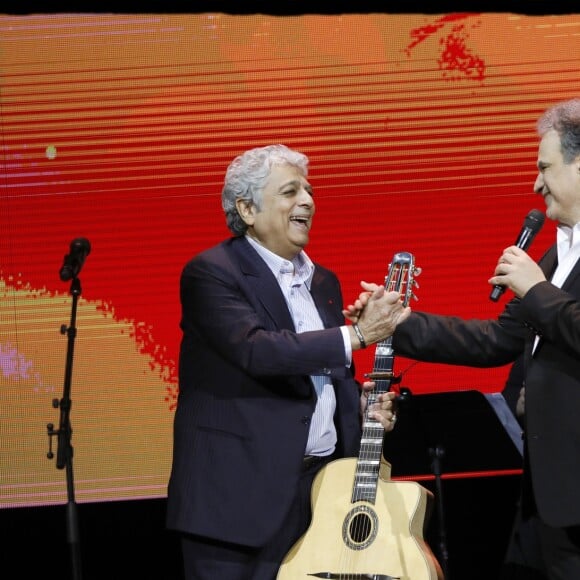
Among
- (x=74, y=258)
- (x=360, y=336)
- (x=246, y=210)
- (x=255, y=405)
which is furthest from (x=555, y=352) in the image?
(x=74, y=258)

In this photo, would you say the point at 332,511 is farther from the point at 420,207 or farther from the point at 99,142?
the point at 99,142

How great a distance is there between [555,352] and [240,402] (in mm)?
898

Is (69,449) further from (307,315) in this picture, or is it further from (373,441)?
(373,441)

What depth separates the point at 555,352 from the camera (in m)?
2.57

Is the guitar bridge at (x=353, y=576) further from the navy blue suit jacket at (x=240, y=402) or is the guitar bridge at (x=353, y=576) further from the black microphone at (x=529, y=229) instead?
the black microphone at (x=529, y=229)

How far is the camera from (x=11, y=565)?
4.27 meters

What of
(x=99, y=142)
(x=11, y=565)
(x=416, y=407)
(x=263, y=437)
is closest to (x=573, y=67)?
(x=416, y=407)

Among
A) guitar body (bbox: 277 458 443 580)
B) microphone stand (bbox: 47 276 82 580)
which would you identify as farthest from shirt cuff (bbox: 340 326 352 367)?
microphone stand (bbox: 47 276 82 580)

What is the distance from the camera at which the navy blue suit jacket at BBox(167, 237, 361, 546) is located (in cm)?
282

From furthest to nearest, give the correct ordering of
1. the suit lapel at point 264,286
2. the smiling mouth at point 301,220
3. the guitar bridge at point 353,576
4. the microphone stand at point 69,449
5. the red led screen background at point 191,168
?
the red led screen background at point 191,168 → the microphone stand at point 69,449 → the smiling mouth at point 301,220 → the suit lapel at point 264,286 → the guitar bridge at point 353,576


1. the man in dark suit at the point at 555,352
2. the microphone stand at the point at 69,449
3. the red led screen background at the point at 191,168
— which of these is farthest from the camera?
the red led screen background at the point at 191,168

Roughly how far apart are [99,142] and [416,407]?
1.80 metres

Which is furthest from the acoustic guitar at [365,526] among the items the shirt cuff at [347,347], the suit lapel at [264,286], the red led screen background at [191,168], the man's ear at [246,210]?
the red led screen background at [191,168]

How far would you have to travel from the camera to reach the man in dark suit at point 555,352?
2.49 m
